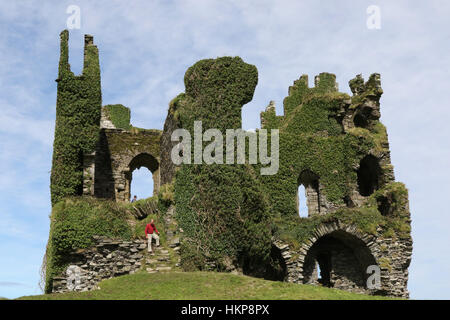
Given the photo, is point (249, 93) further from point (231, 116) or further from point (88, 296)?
point (88, 296)

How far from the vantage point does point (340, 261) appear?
3102 cm

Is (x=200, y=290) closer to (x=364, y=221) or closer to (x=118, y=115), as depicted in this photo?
(x=364, y=221)

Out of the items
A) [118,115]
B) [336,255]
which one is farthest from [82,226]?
[336,255]

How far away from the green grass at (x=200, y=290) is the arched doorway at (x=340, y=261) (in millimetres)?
10254

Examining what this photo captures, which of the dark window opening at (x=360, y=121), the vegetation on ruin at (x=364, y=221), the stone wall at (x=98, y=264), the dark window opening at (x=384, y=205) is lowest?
the stone wall at (x=98, y=264)

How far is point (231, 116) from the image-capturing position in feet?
84.6

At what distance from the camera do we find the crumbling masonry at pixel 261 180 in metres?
24.2

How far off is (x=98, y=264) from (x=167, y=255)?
2.91 meters

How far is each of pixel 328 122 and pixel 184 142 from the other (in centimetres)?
1184

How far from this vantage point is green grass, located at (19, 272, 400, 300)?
59.5ft

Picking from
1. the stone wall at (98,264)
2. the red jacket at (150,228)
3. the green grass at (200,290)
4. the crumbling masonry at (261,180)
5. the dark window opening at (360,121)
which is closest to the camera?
the green grass at (200,290)

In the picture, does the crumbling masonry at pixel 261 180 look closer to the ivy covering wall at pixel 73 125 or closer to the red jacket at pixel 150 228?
the ivy covering wall at pixel 73 125

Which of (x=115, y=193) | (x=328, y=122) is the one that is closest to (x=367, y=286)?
(x=328, y=122)

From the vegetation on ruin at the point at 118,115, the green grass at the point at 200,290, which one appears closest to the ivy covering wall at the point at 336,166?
the green grass at the point at 200,290
